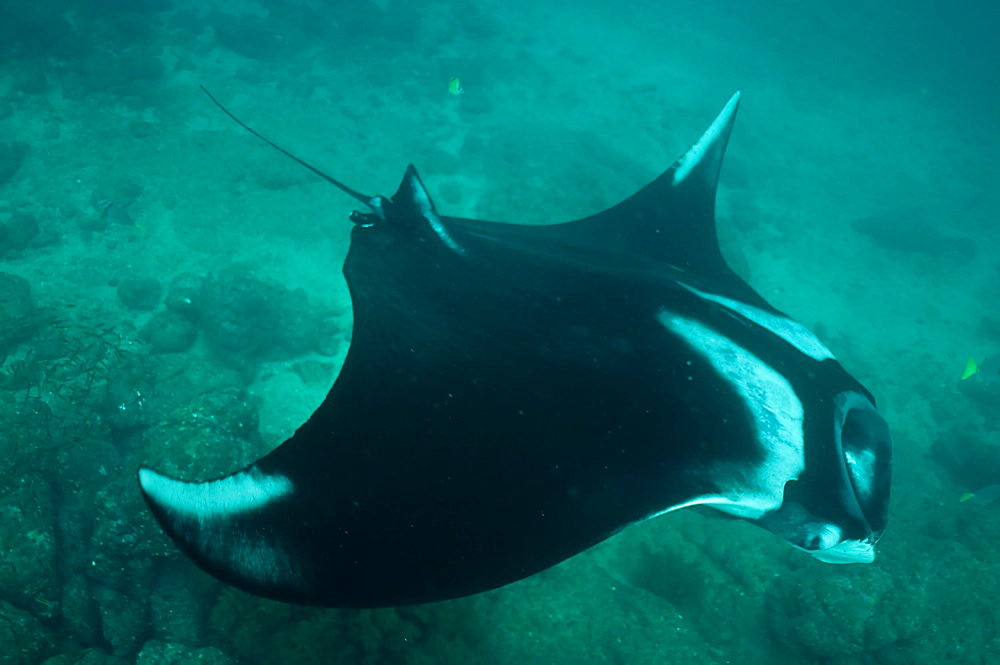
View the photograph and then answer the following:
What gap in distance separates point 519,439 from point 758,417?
106cm

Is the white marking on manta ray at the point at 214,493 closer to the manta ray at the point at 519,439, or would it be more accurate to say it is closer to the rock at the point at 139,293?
the manta ray at the point at 519,439

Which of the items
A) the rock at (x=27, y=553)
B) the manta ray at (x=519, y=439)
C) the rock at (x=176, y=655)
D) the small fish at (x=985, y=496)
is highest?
the manta ray at (x=519, y=439)

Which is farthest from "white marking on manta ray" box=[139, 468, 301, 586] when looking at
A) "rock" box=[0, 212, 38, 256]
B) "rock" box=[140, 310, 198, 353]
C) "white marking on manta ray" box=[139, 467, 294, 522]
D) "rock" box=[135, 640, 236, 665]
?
"rock" box=[0, 212, 38, 256]

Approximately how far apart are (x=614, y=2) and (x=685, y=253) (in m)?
35.4

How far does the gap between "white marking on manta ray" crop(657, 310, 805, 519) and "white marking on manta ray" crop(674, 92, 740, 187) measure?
2323mm

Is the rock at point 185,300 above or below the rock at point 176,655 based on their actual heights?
below

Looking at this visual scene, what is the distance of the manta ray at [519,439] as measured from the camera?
175cm

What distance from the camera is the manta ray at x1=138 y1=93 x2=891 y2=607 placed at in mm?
1748

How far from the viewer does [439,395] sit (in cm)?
237

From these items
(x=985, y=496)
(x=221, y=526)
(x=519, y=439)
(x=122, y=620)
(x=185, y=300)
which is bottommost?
(x=185, y=300)

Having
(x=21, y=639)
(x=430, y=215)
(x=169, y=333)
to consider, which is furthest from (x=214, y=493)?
(x=169, y=333)

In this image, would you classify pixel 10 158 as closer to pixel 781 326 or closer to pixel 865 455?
pixel 781 326

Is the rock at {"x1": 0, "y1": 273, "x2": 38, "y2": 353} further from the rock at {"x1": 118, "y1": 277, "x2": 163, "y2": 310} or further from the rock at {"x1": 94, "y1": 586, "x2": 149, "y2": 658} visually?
the rock at {"x1": 94, "y1": 586, "x2": 149, "y2": 658}

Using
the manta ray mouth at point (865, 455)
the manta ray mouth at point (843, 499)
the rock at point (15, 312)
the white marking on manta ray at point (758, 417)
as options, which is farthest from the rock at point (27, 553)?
the manta ray mouth at point (865, 455)
